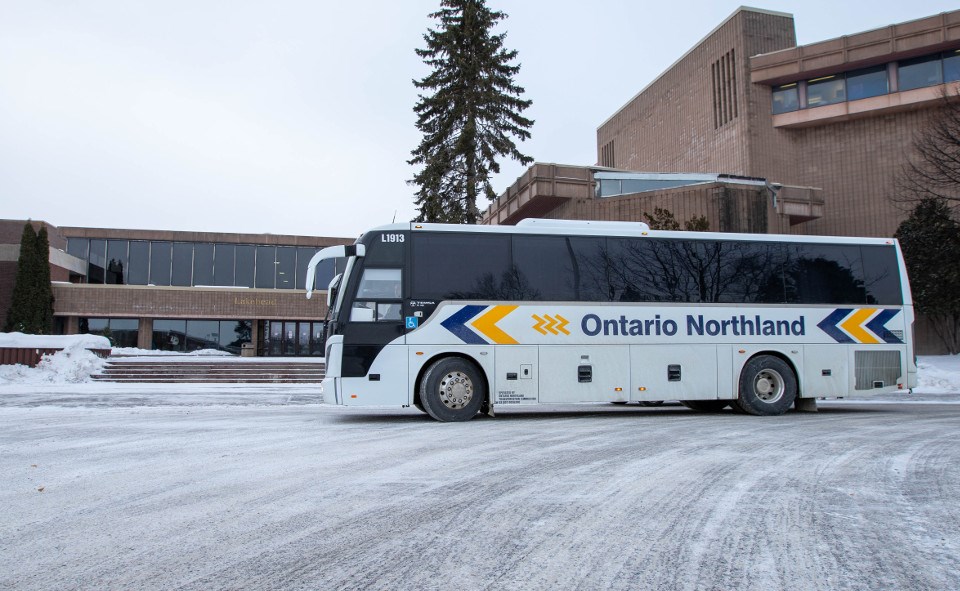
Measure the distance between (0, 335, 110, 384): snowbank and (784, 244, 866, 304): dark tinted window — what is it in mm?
21587

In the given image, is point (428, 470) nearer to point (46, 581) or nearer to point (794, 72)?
point (46, 581)

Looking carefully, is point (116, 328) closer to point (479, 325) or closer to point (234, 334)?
point (234, 334)

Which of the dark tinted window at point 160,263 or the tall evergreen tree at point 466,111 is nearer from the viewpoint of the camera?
the tall evergreen tree at point 466,111

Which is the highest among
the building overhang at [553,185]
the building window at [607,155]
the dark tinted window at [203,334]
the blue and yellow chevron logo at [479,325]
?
the building window at [607,155]

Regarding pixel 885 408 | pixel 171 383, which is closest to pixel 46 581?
pixel 885 408

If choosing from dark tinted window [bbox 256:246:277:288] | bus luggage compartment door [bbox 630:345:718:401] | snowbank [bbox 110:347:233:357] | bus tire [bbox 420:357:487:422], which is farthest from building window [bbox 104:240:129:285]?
bus luggage compartment door [bbox 630:345:718:401]

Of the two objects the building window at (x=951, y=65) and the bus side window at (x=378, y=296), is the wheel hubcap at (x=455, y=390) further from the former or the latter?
the building window at (x=951, y=65)

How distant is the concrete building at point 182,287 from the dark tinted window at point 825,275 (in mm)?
31217

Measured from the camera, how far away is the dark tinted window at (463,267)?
11336mm

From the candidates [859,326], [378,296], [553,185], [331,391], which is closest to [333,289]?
[378,296]

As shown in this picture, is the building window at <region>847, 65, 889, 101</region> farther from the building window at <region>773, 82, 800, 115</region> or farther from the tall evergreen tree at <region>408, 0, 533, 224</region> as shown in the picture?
the tall evergreen tree at <region>408, 0, 533, 224</region>

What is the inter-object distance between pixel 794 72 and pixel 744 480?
45264 millimetres

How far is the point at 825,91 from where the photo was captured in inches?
1721

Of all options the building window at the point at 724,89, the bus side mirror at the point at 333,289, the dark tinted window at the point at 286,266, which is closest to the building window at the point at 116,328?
the dark tinted window at the point at 286,266
